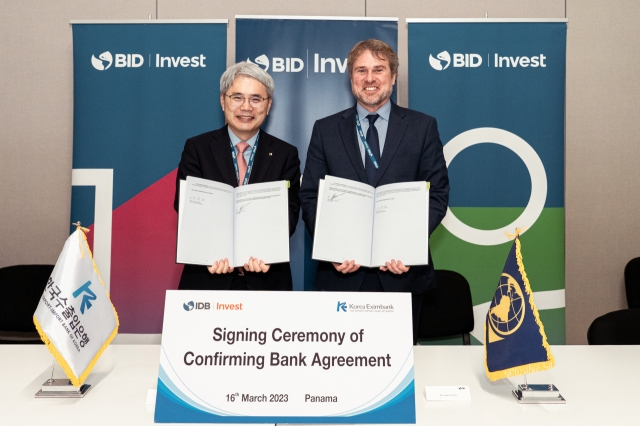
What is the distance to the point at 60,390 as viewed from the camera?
1.61 meters

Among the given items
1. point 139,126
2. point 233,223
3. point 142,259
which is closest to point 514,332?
point 233,223

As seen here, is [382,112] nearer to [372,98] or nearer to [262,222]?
[372,98]

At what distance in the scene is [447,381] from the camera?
5.72 feet

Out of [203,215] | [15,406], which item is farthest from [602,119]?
[15,406]

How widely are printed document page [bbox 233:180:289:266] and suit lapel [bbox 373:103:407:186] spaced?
52cm

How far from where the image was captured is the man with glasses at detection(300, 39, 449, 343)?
2.56 metres

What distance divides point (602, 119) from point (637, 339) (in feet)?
6.72

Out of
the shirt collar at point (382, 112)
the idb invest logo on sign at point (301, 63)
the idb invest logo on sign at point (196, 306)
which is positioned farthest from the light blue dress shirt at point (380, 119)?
the idb invest logo on sign at point (196, 306)

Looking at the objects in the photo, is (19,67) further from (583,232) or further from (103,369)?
(583,232)

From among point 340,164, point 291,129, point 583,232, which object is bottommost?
point 583,232

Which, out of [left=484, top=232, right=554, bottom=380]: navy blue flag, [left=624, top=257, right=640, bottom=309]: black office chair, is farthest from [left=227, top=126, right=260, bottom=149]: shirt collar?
[left=624, top=257, right=640, bottom=309]: black office chair

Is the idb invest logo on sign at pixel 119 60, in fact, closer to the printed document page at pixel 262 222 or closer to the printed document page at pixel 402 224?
the printed document page at pixel 262 222

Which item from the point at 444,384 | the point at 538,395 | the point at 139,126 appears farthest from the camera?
the point at 139,126

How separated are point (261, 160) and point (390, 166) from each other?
0.63 metres
